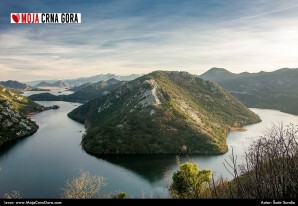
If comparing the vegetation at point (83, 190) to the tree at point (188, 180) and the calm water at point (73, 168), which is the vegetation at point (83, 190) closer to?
the tree at point (188, 180)

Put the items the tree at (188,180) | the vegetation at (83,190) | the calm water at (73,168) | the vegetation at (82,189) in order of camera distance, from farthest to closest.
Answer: the calm water at (73,168), the tree at (188,180), the vegetation at (83,190), the vegetation at (82,189)

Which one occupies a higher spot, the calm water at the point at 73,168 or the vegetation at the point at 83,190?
the vegetation at the point at 83,190

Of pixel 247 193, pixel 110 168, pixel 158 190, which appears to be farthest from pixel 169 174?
pixel 247 193

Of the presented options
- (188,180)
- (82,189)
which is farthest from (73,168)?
(82,189)

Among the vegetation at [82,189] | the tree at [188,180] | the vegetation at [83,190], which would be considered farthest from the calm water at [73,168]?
the vegetation at [82,189]

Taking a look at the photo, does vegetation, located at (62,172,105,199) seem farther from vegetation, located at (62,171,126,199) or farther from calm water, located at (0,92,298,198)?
calm water, located at (0,92,298,198)

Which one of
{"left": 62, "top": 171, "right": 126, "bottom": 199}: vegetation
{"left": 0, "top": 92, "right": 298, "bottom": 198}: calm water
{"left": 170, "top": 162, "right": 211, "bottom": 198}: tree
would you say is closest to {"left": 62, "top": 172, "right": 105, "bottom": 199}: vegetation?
{"left": 62, "top": 171, "right": 126, "bottom": 199}: vegetation

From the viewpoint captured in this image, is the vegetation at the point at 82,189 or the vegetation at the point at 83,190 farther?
the vegetation at the point at 83,190

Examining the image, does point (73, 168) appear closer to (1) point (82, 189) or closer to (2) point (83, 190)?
(2) point (83, 190)

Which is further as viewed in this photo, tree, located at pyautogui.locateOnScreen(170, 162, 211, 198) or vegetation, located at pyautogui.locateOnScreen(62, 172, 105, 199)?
tree, located at pyautogui.locateOnScreen(170, 162, 211, 198)

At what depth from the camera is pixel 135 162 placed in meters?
160

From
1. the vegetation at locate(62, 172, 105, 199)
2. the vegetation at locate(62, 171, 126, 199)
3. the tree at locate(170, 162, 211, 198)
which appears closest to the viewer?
the vegetation at locate(62, 172, 105, 199)

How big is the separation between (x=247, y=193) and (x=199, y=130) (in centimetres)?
18077
